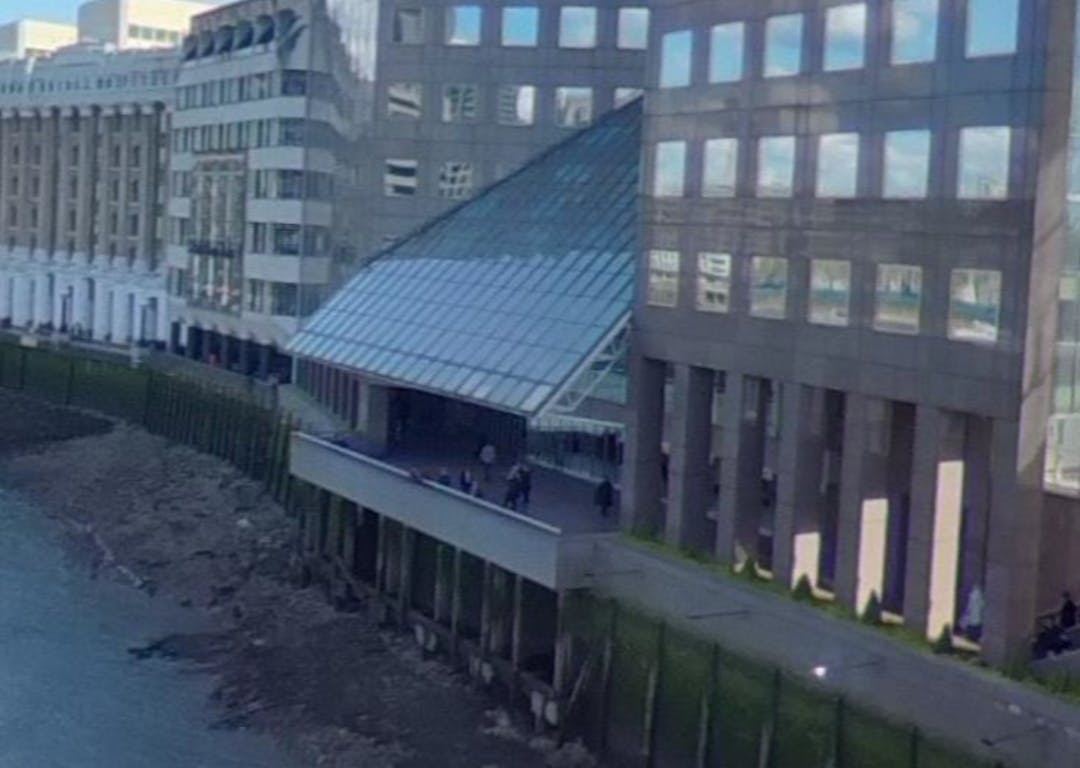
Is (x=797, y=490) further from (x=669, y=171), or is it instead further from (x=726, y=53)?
(x=726, y=53)

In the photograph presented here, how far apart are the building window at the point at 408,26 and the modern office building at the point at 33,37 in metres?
101

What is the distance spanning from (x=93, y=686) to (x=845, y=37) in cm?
2677

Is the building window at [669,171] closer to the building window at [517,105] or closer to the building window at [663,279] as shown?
the building window at [663,279]

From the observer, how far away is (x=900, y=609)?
40.1m

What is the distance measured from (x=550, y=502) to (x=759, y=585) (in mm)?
12500

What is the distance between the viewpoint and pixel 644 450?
46.7 metres

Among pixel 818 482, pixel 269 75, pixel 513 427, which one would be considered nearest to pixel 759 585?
pixel 818 482

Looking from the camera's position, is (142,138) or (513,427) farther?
(142,138)

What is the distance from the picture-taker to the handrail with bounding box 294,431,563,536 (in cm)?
4450

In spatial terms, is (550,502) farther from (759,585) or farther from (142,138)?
(142,138)

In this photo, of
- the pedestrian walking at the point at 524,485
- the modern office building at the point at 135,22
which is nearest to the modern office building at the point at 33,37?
the modern office building at the point at 135,22

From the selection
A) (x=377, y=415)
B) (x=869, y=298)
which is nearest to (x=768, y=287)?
(x=869, y=298)

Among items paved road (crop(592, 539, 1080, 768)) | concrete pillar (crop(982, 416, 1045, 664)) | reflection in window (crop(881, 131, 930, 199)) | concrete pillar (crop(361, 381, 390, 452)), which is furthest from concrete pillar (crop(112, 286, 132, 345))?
concrete pillar (crop(982, 416, 1045, 664))

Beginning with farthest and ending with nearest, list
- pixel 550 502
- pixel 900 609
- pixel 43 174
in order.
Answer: pixel 43 174 → pixel 550 502 → pixel 900 609
